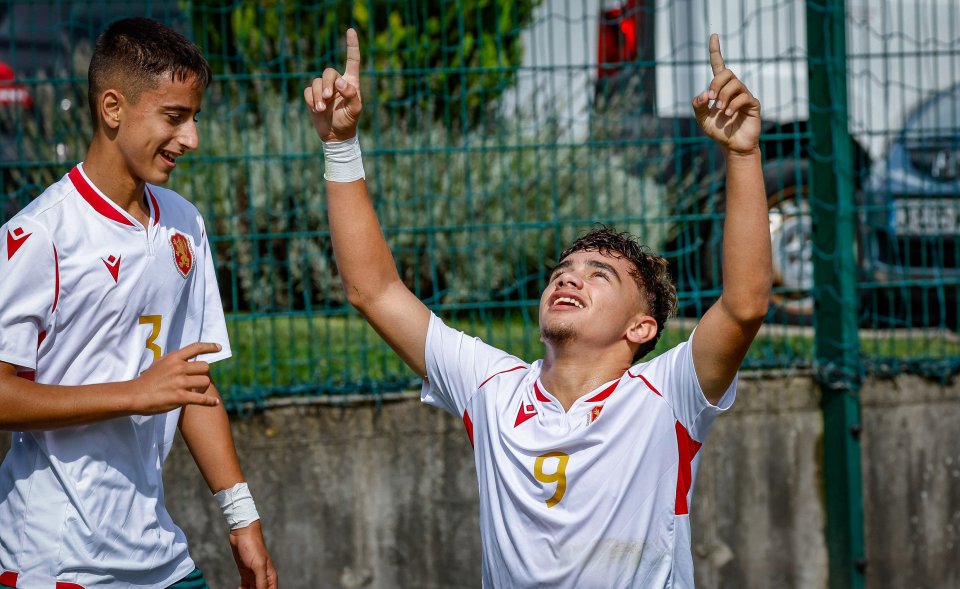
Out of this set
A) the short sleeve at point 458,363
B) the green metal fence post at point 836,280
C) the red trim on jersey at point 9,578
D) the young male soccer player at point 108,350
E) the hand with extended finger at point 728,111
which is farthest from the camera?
the green metal fence post at point 836,280

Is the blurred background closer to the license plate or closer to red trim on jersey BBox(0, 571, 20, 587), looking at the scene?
the license plate

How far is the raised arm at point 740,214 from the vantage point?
7.91 ft

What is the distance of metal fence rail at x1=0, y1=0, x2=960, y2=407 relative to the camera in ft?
15.9

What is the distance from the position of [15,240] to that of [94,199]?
0.21 m

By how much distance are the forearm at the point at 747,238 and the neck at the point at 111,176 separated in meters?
1.36

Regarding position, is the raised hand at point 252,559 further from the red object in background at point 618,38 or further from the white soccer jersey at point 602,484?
the red object in background at point 618,38

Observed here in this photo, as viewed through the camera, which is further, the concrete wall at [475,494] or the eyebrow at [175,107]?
the concrete wall at [475,494]

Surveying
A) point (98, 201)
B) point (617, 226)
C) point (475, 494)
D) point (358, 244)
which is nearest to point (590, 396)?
point (358, 244)

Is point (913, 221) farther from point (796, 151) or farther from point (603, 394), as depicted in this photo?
point (603, 394)

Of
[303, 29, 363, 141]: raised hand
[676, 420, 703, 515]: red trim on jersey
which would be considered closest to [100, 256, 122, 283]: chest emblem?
[303, 29, 363, 141]: raised hand

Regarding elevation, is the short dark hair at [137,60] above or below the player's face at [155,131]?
above

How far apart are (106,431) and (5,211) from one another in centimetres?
250

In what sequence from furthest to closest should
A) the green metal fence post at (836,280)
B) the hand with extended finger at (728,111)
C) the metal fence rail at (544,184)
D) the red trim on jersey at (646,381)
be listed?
the green metal fence post at (836,280)
the metal fence rail at (544,184)
the red trim on jersey at (646,381)
the hand with extended finger at (728,111)

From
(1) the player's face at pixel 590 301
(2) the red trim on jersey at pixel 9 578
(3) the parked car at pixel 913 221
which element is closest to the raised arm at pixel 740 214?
(1) the player's face at pixel 590 301
